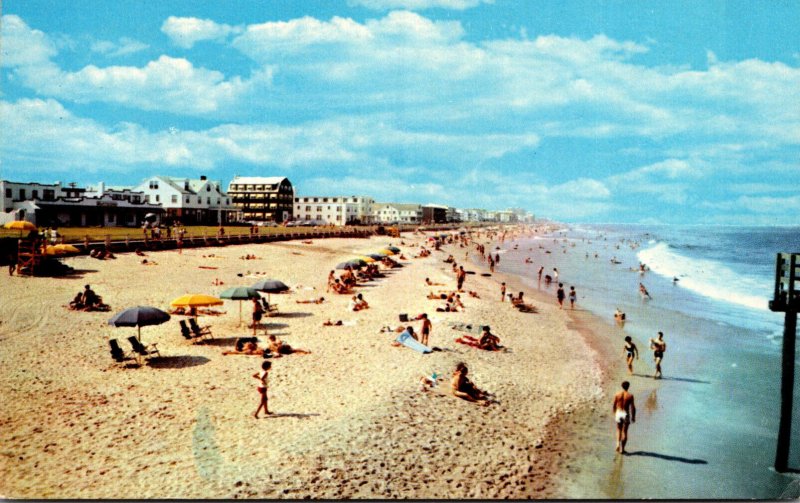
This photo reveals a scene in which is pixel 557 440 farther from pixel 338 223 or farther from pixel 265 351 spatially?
pixel 338 223

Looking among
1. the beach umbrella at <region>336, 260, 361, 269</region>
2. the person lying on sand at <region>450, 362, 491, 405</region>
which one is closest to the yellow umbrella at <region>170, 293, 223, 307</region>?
the person lying on sand at <region>450, 362, 491, 405</region>

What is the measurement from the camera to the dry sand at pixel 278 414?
26.7 ft

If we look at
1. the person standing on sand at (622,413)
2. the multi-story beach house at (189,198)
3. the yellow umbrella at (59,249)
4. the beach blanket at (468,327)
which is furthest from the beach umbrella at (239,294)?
the multi-story beach house at (189,198)

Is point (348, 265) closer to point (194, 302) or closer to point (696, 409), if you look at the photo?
point (194, 302)

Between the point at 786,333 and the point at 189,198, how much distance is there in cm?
7084

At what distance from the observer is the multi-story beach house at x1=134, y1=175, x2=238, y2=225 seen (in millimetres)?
68688

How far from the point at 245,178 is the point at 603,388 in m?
101

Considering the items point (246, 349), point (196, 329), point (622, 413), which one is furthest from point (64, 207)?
point (622, 413)

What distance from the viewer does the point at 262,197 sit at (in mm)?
103500

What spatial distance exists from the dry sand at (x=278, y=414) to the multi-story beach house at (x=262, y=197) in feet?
277

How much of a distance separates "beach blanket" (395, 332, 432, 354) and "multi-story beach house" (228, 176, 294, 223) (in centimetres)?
8865

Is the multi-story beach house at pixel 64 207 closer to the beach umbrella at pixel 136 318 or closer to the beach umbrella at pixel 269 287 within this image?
the beach umbrella at pixel 269 287

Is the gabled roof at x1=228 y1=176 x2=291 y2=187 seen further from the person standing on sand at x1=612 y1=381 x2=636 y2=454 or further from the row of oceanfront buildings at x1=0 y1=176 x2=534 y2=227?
the person standing on sand at x1=612 y1=381 x2=636 y2=454

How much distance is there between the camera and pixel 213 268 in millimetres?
31703
